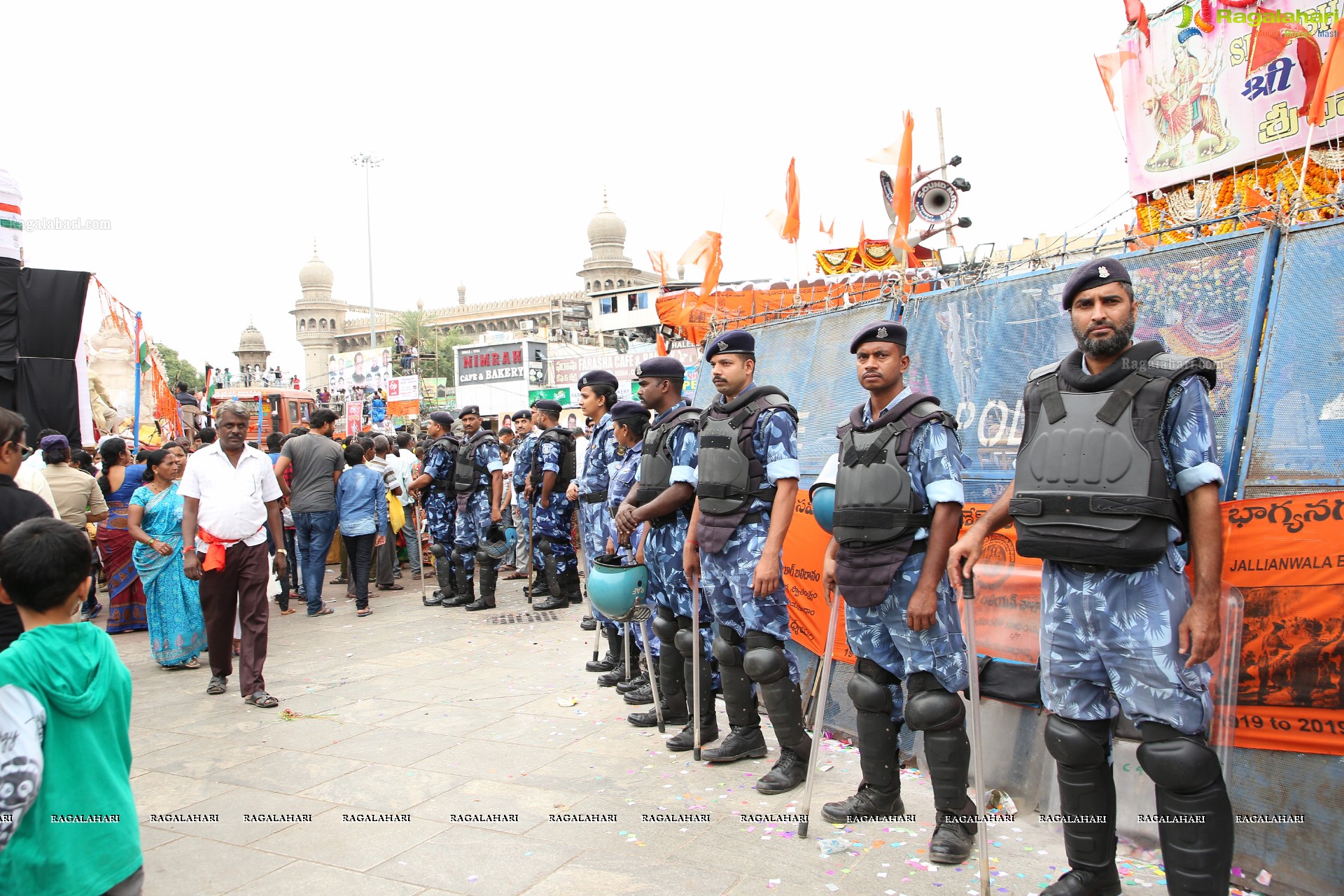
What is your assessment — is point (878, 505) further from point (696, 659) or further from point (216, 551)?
point (216, 551)

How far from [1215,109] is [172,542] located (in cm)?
1031

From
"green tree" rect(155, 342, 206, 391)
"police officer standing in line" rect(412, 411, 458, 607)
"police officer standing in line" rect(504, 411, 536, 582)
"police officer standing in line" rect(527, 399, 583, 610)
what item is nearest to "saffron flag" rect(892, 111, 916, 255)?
"police officer standing in line" rect(527, 399, 583, 610)

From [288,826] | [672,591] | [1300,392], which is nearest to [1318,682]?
[1300,392]

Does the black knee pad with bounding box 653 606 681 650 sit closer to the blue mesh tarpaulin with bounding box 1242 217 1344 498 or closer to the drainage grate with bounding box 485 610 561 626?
the blue mesh tarpaulin with bounding box 1242 217 1344 498

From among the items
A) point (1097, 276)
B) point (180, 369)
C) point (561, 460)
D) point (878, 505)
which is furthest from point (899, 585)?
point (180, 369)

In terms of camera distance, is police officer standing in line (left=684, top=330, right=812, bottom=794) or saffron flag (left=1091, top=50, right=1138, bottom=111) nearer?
police officer standing in line (left=684, top=330, right=812, bottom=794)

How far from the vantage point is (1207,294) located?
3.74 m

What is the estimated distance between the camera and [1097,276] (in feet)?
9.57

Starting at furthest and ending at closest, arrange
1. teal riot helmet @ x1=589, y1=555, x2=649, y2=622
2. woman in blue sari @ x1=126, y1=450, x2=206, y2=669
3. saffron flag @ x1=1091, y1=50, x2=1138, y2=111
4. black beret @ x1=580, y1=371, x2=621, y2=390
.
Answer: saffron flag @ x1=1091, y1=50, x2=1138, y2=111 < woman in blue sari @ x1=126, y1=450, x2=206, y2=669 < black beret @ x1=580, y1=371, x2=621, y2=390 < teal riot helmet @ x1=589, y1=555, x2=649, y2=622

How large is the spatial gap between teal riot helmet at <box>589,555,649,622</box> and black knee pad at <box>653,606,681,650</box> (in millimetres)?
161

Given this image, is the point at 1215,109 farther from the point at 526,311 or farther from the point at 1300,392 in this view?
the point at 526,311

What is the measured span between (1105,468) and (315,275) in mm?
106985

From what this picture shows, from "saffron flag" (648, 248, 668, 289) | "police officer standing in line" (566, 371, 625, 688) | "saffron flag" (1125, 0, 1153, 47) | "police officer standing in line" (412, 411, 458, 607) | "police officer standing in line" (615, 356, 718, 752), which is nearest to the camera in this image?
"police officer standing in line" (615, 356, 718, 752)

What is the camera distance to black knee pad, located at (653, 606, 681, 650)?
5.11 m
